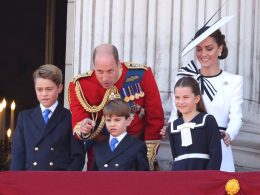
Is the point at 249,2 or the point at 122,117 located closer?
the point at 122,117

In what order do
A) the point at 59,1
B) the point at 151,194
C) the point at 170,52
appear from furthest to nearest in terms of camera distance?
the point at 59,1 → the point at 170,52 → the point at 151,194

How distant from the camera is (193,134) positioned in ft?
17.9

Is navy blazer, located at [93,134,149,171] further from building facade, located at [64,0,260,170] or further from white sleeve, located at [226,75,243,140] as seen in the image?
building facade, located at [64,0,260,170]

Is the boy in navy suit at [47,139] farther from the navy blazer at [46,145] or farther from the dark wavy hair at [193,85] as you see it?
the dark wavy hair at [193,85]

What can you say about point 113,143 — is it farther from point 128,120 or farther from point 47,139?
point 47,139

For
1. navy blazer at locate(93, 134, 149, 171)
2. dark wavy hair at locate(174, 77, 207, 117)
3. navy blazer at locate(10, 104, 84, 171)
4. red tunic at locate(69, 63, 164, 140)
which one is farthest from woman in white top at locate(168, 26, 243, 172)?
navy blazer at locate(10, 104, 84, 171)

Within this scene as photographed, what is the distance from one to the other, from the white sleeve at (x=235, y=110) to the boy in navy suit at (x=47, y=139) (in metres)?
0.96

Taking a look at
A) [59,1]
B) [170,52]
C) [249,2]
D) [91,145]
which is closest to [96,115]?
[91,145]

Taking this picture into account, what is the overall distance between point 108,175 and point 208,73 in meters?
1.23

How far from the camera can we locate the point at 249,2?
730cm

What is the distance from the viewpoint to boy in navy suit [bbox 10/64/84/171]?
18.6 feet

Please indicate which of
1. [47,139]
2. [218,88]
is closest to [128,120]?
[47,139]

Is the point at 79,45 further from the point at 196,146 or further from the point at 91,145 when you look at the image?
the point at 196,146

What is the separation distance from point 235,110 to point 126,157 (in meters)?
Answer: 0.83
